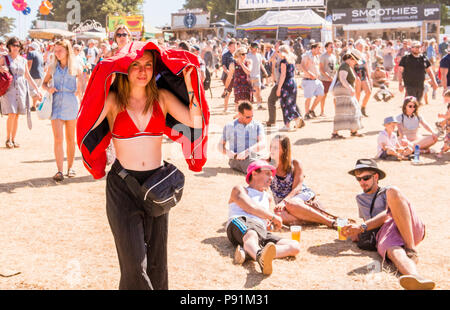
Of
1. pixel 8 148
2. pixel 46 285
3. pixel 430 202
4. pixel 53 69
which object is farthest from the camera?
pixel 8 148

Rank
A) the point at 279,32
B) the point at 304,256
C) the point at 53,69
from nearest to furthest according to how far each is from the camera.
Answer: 1. the point at 304,256
2. the point at 53,69
3. the point at 279,32

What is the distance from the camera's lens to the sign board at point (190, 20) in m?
50.7

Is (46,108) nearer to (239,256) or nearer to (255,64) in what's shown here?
(239,256)

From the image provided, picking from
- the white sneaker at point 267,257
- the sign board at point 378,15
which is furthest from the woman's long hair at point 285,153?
the sign board at point 378,15

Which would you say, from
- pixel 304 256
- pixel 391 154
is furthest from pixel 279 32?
pixel 304 256

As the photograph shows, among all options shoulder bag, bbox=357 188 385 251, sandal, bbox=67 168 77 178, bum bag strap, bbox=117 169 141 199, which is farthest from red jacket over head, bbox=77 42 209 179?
sandal, bbox=67 168 77 178

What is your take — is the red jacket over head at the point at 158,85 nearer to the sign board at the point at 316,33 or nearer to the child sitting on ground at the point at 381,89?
the child sitting on ground at the point at 381,89

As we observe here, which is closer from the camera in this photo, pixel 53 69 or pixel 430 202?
pixel 430 202

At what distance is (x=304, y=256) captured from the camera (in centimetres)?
510

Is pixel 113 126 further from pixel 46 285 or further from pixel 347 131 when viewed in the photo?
pixel 347 131

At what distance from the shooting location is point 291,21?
3534 cm

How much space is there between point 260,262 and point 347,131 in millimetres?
8420

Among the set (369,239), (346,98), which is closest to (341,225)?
(369,239)

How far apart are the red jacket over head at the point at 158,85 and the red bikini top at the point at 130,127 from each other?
69 millimetres
